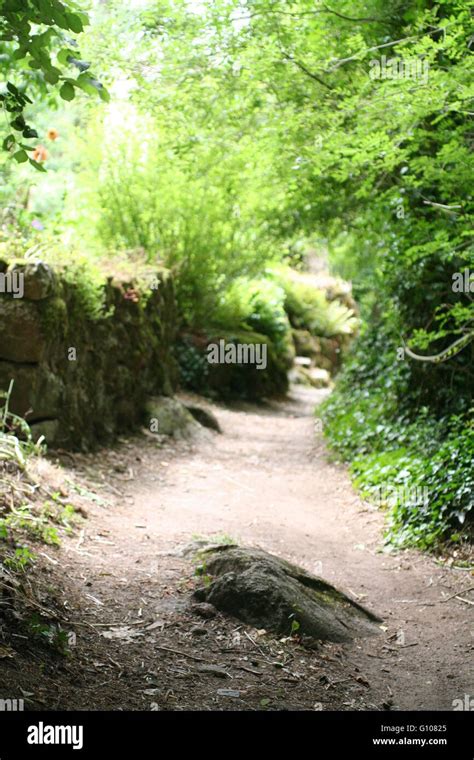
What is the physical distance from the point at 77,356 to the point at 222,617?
13.7ft

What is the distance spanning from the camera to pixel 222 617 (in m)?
4.46

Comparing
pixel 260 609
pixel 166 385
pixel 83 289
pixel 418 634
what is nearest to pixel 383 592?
pixel 418 634

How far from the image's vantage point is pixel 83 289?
26.0 feet

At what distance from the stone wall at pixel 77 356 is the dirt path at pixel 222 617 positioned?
0.52m

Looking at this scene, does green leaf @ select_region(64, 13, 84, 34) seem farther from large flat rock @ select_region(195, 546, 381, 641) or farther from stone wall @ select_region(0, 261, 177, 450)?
stone wall @ select_region(0, 261, 177, 450)

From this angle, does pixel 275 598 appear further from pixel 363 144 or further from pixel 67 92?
pixel 363 144

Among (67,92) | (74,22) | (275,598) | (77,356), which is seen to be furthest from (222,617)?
(77,356)

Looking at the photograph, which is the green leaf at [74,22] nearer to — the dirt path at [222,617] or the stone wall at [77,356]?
the dirt path at [222,617]

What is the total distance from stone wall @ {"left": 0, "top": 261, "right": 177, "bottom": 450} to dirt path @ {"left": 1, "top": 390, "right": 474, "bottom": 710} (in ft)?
1.70

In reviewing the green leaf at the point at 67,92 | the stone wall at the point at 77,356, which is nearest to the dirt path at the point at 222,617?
the stone wall at the point at 77,356

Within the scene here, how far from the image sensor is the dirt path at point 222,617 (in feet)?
12.1

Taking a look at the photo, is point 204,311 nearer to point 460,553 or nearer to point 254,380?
point 254,380
